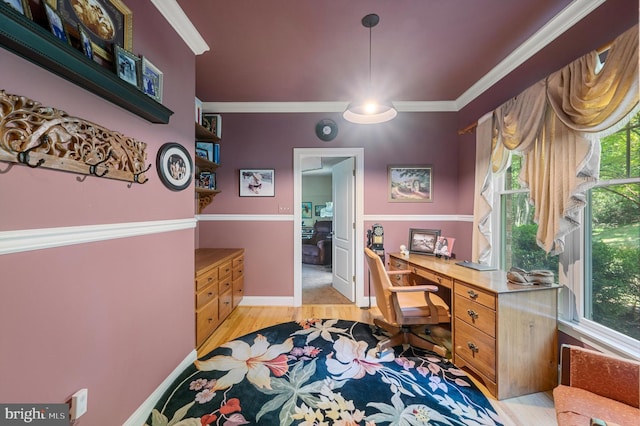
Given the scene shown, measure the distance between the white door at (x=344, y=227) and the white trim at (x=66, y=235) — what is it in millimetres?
2311

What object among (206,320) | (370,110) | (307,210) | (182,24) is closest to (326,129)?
(370,110)

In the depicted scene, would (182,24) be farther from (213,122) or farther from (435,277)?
(435,277)

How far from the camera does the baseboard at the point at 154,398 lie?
4.45 ft

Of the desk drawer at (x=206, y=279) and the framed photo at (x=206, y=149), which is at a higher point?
the framed photo at (x=206, y=149)

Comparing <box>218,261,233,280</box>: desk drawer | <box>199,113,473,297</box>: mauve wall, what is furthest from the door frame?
<box>218,261,233,280</box>: desk drawer

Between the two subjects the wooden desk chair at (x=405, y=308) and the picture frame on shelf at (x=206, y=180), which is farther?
the picture frame on shelf at (x=206, y=180)

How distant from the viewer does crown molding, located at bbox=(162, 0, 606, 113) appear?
1.60 meters

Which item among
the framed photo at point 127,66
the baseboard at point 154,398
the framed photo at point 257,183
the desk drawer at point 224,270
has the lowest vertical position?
the baseboard at point 154,398

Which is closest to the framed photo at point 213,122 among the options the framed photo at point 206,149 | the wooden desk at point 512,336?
the framed photo at point 206,149

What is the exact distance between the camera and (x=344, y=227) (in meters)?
3.47

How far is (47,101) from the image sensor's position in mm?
945

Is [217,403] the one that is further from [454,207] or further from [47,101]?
[454,207]

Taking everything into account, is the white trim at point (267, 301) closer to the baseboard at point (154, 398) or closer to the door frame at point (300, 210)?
the door frame at point (300, 210)

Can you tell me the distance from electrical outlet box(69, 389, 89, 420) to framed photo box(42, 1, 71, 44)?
1.52 metres
